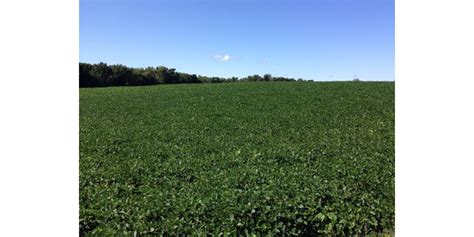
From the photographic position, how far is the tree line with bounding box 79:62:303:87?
4978cm

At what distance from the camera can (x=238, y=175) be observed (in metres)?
7.51

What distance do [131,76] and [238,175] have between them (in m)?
49.9

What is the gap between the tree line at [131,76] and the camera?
49781 millimetres

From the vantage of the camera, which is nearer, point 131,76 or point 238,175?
point 238,175

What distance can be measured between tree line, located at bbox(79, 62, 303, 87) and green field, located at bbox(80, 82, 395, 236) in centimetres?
3297

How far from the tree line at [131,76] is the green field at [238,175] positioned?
108ft
